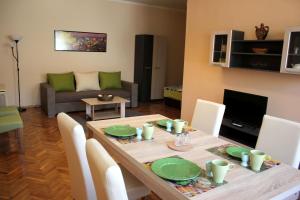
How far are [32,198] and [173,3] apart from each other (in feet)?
18.4

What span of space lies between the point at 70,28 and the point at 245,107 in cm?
427

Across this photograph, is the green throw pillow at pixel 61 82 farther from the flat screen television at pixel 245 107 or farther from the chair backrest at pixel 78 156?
the chair backrest at pixel 78 156

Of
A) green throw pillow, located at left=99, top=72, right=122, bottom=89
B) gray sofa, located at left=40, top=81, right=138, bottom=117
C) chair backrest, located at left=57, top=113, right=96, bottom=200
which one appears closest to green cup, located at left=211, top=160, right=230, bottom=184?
chair backrest, located at left=57, top=113, right=96, bottom=200

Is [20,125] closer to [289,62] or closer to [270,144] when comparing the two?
[270,144]

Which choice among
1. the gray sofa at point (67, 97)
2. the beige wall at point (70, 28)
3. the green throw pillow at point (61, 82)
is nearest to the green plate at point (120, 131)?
the gray sofa at point (67, 97)

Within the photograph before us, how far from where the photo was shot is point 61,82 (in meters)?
5.45

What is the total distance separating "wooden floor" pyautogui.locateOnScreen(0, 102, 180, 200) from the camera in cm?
245

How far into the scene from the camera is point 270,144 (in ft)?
6.57

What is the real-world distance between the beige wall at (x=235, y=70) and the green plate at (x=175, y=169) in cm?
222

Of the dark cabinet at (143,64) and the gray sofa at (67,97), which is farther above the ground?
the dark cabinet at (143,64)

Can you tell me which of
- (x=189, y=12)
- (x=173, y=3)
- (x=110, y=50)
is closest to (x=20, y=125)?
(x=189, y=12)

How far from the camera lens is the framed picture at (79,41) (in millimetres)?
5820

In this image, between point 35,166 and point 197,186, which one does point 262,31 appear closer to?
point 197,186

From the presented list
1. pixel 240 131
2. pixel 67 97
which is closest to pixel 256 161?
pixel 240 131
